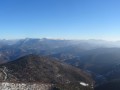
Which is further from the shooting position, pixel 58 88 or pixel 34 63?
pixel 34 63

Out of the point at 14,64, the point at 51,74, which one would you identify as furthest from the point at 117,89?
the point at 14,64

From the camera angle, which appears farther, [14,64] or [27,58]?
[27,58]

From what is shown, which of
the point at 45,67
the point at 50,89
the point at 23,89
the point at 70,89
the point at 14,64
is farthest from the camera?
the point at 45,67

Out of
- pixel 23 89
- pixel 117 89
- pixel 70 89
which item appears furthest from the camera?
pixel 117 89

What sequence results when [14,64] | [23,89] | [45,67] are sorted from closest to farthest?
1. [23,89]
2. [14,64]
3. [45,67]

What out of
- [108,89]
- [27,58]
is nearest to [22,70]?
[27,58]

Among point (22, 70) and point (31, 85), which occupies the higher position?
point (31, 85)

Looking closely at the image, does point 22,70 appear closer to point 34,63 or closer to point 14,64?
point 14,64

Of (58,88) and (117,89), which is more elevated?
(58,88)

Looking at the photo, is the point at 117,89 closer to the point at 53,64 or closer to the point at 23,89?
the point at 23,89
